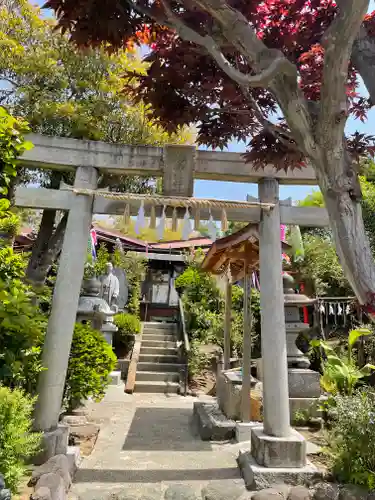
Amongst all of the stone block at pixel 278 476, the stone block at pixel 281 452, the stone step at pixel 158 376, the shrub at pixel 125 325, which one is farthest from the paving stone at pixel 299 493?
the shrub at pixel 125 325

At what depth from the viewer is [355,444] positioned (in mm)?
4027

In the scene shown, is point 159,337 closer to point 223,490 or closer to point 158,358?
point 158,358

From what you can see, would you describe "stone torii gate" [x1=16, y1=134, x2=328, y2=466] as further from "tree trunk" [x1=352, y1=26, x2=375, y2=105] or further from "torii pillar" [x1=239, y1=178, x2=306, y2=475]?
"tree trunk" [x1=352, y1=26, x2=375, y2=105]

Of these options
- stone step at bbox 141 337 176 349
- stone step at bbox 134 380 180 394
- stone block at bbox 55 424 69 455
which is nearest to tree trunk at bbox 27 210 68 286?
stone block at bbox 55 424 69 455

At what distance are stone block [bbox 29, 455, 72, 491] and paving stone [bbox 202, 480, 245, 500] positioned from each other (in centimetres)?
157

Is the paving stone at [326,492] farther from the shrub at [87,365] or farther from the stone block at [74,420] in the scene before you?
the stone block at [74,420]

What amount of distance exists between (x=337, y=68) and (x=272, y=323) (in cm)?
331

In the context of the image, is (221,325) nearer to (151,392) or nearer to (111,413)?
(151,392)

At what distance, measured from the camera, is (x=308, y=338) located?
1154cm

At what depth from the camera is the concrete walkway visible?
13.9 ft

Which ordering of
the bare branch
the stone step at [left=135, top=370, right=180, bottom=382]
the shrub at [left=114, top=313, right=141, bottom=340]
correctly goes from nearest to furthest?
the bare branch → the stone step at [left=135, top=370, right=180, bottom=382] → the shrub at [left=114, top=313, right=141, bottom=340]

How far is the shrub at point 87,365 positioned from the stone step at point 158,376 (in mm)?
5142

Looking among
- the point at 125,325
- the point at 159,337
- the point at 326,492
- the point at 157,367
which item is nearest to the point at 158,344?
the point at 159,337

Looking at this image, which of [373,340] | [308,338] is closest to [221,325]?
[308,338]
